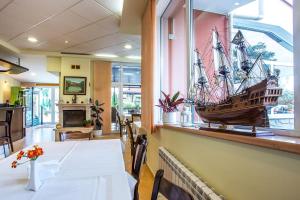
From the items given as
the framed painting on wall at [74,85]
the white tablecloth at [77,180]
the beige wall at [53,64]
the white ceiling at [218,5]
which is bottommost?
the white tablecloth at [77,180]

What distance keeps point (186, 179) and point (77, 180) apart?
75cm

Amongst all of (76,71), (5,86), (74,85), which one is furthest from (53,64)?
(5,86)

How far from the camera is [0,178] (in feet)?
4.56

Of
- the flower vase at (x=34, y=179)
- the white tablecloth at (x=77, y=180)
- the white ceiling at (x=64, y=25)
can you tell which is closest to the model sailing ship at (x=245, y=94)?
the white tablecloth at (x=77, y=180)

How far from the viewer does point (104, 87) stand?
289 inches

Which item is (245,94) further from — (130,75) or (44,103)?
(44,103)

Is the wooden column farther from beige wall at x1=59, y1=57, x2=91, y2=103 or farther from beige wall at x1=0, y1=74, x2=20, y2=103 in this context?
beige wall at x1=0, y1=74, x2=20, y2=103

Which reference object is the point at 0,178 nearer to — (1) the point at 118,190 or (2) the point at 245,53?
(1) the point at 118,190

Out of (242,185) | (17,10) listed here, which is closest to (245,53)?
(242,185)

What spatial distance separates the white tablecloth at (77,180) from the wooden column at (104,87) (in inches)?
209

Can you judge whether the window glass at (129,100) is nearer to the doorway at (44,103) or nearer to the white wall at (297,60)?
the doorway at (44,103)

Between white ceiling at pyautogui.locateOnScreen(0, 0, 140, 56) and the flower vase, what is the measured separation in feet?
9.30

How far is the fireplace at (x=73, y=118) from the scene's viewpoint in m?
6.93

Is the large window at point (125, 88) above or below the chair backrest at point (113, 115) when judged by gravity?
above
